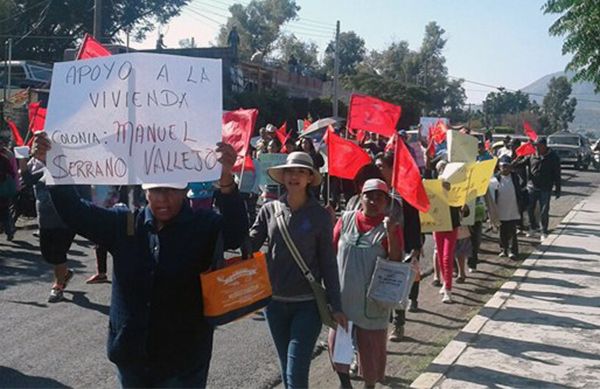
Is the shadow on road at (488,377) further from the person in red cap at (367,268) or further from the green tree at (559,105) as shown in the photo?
the green tree at (559,105)

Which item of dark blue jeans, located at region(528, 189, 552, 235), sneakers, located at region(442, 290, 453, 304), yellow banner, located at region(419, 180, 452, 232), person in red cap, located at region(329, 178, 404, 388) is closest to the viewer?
person in red cap, located at region(329, 178, 404, 388)

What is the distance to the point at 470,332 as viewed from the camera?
22.2 feet

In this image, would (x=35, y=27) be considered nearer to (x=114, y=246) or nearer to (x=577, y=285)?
(x=577, y=285)

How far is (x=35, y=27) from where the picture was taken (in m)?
45.0

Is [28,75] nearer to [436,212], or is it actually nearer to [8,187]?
[8,187]

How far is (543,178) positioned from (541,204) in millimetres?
545

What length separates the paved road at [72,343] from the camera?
5.58 metres

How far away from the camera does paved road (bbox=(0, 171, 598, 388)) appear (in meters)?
5.58

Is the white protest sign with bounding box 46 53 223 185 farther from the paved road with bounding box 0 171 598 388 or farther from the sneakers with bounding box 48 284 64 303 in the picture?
the sneakers with bounding box 48 284 64 303

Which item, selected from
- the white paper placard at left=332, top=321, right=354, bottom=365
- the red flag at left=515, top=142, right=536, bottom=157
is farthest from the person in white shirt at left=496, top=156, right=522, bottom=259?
the white paper placard at left=332, top=321, right=354, bottom=365

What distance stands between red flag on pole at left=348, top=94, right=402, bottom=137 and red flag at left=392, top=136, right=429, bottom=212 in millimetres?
2590

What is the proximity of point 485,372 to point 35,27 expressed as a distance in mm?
44593

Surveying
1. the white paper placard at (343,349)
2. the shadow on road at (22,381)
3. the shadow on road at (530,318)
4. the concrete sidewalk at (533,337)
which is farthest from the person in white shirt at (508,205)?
the shadow on road at (22,381)

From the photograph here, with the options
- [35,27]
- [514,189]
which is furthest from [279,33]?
[514,189]
